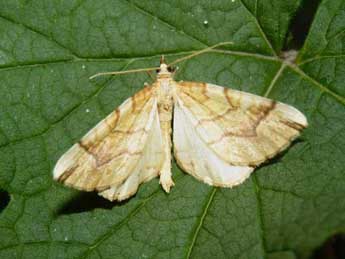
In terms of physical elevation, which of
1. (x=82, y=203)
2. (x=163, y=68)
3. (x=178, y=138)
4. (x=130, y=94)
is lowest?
(x=82, y=203)

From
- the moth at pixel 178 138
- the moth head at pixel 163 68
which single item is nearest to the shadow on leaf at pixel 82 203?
the moth at pixel 178 138

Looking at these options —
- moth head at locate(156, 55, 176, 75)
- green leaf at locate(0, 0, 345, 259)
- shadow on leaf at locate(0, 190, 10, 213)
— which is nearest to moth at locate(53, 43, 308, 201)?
moth head at locate(156, 55, 176, 75)

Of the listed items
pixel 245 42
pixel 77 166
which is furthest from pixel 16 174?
pixel 245 42

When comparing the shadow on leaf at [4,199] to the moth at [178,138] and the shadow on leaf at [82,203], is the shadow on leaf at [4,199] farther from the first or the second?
the moth at [178,138]

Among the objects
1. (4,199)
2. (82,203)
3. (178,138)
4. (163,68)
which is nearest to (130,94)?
(163,68)

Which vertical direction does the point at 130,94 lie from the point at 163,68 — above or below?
below

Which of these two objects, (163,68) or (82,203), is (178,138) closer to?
(163,68)
